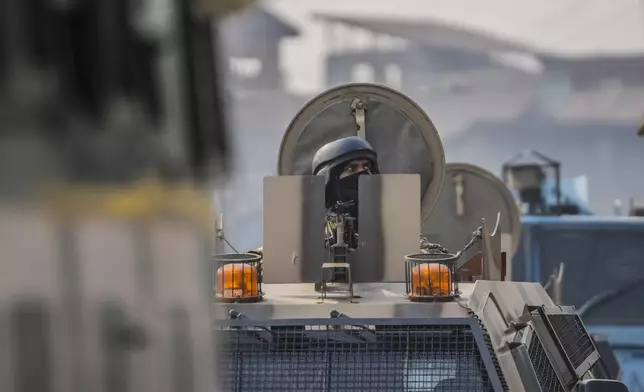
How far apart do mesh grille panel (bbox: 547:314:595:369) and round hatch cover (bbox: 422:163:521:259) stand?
3660 mm

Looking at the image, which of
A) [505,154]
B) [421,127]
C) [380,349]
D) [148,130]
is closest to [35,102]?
[148,130]

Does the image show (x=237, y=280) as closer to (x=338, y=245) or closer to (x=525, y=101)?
(x=338, y=245)

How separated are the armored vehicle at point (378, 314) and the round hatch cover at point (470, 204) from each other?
3.11m

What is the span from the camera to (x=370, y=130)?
6.26 metres

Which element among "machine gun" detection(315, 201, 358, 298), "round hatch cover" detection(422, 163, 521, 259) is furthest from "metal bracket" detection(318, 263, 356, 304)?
"round hatch cover" detection(422, 163, 521, 259)

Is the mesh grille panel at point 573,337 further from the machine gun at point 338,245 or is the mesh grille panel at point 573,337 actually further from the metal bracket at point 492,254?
the machine gun at point 338,245

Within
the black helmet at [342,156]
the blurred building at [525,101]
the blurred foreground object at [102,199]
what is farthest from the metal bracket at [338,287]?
the blurred building at [525,101]

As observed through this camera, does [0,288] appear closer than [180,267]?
Yes

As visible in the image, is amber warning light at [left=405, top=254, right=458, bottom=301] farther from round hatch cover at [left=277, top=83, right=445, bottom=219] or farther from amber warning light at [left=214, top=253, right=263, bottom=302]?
round hatch cover at [left=277, top=83, right=445, bottom=219]

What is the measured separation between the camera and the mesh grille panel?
374 centimetres

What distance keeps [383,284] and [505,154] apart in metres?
14.0

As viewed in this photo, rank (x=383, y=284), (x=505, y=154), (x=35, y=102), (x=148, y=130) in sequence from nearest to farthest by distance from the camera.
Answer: (x=35, y=102), (x=148, y=130), (x=383, y=284), (x=505, y=154)

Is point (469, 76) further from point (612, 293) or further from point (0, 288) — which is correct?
point (0, 288)

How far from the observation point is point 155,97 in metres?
1.07
